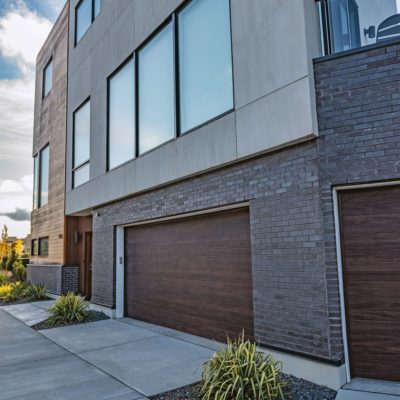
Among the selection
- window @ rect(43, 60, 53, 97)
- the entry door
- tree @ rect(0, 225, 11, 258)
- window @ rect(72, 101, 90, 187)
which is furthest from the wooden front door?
tree @ rect(0, 225, 11, 258)

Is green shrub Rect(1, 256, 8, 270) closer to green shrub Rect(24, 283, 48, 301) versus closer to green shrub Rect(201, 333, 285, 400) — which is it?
green shrub Rect(24, 283, 48, 301)

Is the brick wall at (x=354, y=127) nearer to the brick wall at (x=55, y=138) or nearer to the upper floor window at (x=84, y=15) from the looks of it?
the upper floor window at (x=84, y=15)

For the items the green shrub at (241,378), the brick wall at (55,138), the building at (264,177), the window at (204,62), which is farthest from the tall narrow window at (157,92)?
the brick wall at (55,138)

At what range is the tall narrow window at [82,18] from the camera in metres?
12.1

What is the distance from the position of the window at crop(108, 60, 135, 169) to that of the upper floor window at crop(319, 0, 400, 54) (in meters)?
5.12

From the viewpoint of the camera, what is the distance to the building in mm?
4508

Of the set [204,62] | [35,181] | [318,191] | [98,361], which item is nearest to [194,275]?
[98,361]

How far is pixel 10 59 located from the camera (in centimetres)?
1141

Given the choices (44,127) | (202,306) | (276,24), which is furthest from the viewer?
(44,127)

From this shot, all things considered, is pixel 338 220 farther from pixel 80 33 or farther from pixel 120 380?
pixel 80 33

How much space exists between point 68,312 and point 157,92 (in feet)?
17.9

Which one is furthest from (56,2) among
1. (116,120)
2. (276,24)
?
(276,24)

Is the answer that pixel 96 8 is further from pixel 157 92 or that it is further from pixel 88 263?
pixel 88 263

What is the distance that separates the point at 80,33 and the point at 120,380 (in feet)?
38.1
